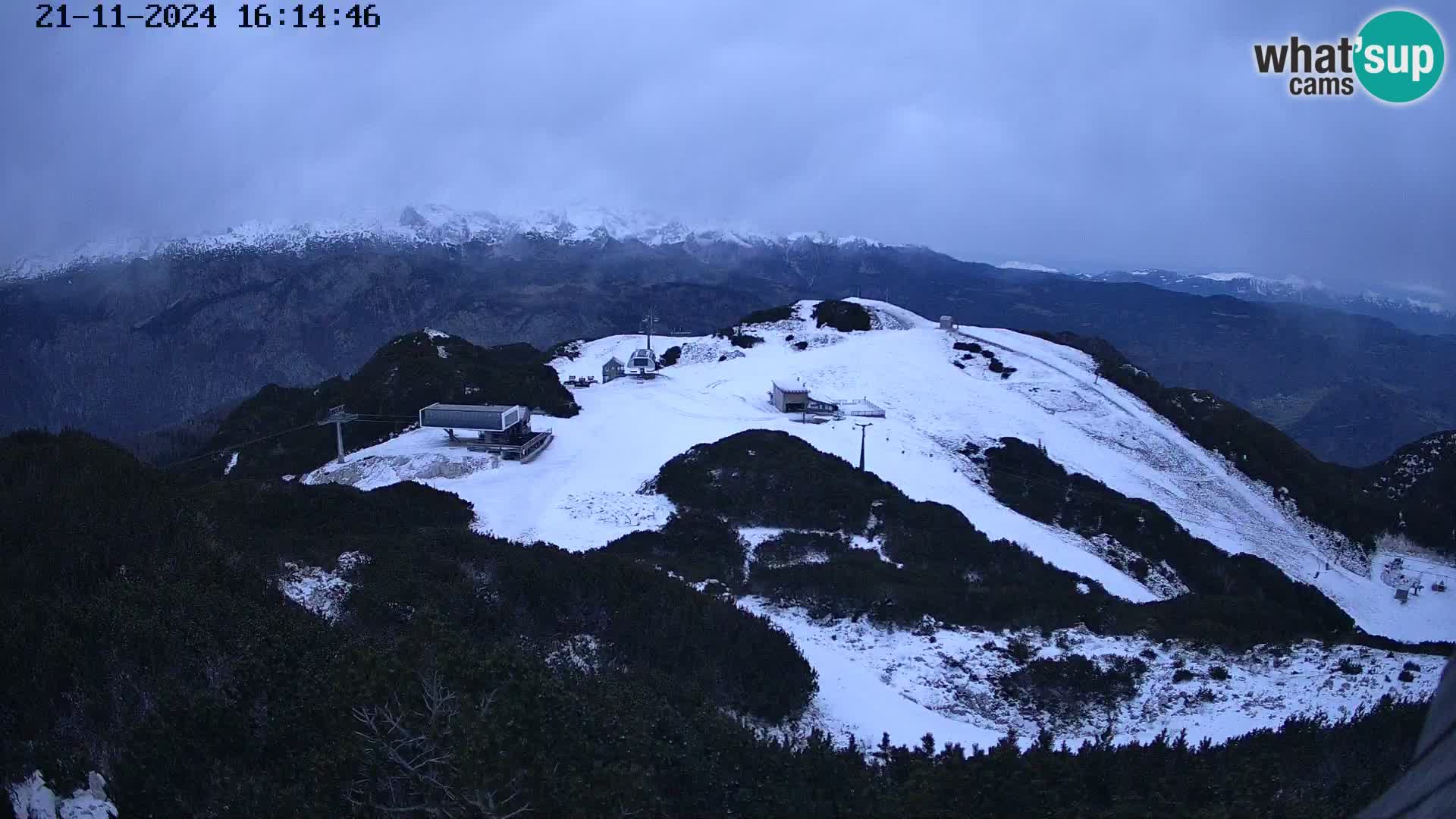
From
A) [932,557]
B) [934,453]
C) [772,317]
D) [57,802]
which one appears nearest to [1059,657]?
[932,557]

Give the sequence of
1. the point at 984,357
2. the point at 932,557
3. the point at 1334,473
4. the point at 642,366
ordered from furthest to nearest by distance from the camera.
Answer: the point at 642,366
the point at 984,357
the point at 1334,473
the point at 932,557

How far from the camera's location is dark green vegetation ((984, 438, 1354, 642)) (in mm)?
24906

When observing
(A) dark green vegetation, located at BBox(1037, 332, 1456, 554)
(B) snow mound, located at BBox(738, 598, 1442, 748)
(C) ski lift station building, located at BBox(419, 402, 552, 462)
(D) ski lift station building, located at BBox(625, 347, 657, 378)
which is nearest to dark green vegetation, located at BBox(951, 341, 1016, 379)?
(A) dark green vegetation, located at BBox(1037, 332, 1456, 554)

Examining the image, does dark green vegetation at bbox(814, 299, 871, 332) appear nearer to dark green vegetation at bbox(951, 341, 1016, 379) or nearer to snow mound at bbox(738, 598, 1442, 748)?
Result: dark green vegetation at bbox(951, 341, 1016, 379)

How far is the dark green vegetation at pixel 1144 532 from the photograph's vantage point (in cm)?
2491

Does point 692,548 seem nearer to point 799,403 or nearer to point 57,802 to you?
point 57,802

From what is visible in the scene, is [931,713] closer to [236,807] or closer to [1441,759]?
[236,807]

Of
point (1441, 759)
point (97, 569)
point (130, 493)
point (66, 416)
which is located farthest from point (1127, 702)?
point (66, 416)

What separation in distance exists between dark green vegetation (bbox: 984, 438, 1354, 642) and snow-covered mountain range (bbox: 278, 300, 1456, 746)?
1110 mm

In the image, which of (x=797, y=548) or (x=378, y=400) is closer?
(x=797, y=548)

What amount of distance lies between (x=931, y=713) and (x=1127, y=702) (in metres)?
3.57

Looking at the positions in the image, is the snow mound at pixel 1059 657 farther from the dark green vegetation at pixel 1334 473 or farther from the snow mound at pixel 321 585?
the dark green vegetation at pixel 1334 473

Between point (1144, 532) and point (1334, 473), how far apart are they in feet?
82.2

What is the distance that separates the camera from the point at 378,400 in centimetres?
3959
